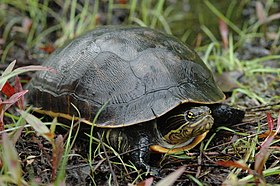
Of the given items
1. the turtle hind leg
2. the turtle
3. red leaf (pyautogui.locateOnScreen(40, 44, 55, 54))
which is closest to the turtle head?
the turtle

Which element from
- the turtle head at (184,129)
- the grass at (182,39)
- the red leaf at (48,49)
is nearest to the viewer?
the grass at (182,39)

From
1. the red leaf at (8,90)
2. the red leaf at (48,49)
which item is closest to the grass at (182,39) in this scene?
the red leaf at (8,90)

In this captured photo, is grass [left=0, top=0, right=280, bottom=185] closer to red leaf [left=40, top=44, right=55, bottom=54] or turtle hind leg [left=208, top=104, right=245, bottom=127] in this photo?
turtle hind leg [left=208, top=104, right=245, bottom=127]

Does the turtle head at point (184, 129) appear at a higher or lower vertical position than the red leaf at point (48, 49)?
higher

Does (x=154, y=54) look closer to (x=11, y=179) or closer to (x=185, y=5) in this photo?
(x=11, y=179)

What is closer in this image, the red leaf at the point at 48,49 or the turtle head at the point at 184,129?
the turtle head at the point at 184,129

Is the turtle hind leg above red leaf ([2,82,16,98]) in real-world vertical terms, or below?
below

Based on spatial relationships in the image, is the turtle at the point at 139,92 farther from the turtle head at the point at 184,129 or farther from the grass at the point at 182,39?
the grass at the point at 182,39
